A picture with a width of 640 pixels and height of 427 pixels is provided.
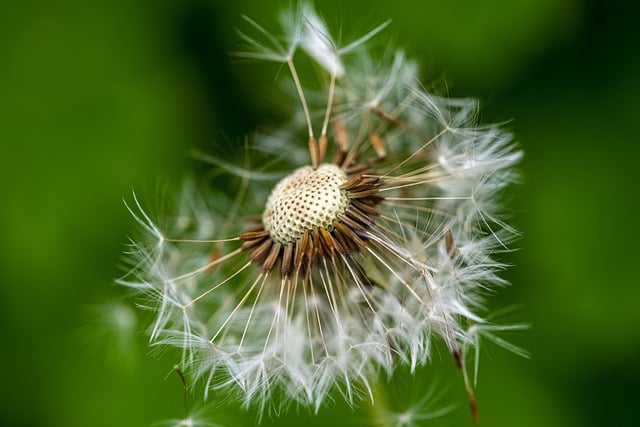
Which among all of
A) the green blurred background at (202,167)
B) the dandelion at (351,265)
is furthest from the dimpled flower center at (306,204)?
the green blurred background at (202,167)

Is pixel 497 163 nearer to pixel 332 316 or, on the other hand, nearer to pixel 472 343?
pixel 472 343

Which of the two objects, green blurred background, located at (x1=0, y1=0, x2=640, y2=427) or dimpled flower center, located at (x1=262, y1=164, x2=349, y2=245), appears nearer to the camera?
dimpled flower center, located at (x1=262, y1=164, x2=349, y2=245)

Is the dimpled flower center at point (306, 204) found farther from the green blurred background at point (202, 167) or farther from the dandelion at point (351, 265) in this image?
the green blurred background at point (202, 167)

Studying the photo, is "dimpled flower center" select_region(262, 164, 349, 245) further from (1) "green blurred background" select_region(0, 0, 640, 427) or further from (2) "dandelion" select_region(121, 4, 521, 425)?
(1) "green blurred background" select_region(0, 0, 640, 427)

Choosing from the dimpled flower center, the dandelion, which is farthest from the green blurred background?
the dimpled flower center

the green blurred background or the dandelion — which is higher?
Result: the green blurred background

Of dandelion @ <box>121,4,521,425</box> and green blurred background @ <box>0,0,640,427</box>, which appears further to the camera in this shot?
green blurred background @ <box>0,0,640,427</box>

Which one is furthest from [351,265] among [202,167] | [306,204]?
[202,167]
